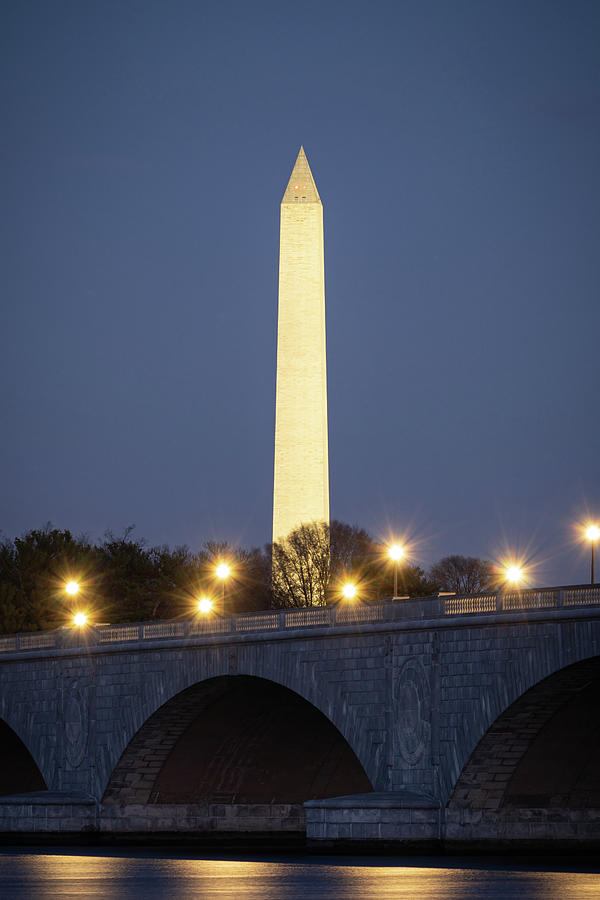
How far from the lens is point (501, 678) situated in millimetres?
51938

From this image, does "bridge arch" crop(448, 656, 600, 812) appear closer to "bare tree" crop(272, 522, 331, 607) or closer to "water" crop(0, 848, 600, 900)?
"water" crop(0, 848, 600, 900)

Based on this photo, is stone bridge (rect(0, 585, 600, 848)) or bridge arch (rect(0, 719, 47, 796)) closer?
stone bridge (rect(0, 585, 600, 848))

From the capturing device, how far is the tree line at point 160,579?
10688 cm

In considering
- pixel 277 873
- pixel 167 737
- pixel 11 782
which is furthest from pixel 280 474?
pixel 277 873

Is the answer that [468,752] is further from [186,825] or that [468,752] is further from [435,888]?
[186,825]

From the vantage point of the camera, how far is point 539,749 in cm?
5362

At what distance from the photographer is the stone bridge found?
2066 inches

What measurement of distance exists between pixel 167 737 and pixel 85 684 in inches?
169

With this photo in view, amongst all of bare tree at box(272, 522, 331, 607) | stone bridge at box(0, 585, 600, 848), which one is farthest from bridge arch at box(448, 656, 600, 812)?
bare tree at box(272, 522, 331, 607)

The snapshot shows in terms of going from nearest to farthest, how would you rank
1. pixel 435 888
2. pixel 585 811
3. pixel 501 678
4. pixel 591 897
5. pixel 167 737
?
pixel 591 897 < pixel 435 888 < pixel 501 678 < pixel 585 811 < pixel 167 737

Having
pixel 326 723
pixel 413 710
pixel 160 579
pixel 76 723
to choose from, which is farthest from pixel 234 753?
pixel 160 579

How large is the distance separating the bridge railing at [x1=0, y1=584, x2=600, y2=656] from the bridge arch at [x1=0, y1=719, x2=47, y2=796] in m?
8.17

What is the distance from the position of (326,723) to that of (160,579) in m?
55.1

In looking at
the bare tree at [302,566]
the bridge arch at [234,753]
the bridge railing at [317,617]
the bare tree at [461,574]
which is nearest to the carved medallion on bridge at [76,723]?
the bridge railing at [317,617]
